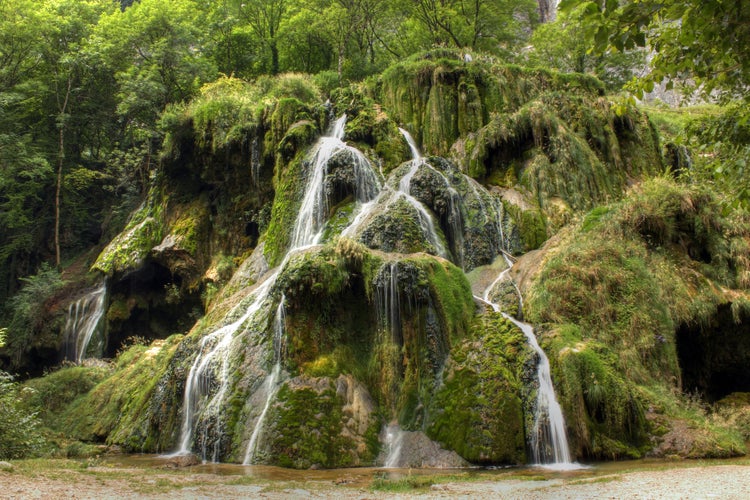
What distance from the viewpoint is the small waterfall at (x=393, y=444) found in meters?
8.67

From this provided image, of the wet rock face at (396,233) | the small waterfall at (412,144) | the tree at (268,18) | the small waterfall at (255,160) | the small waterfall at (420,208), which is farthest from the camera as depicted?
the tree at (268,18)

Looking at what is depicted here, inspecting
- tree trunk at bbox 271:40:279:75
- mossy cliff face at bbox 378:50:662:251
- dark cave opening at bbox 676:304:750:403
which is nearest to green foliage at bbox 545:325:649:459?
dark cave opening at bbox 676:304:750:403

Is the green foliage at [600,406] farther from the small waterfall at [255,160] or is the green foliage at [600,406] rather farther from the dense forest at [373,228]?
the small waterfall at [255,160]

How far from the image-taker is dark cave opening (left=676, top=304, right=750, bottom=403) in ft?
37.4

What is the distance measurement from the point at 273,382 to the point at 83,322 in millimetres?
15779

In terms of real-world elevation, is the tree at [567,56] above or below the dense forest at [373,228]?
above

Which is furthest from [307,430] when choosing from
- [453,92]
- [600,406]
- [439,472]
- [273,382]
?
[453,92]

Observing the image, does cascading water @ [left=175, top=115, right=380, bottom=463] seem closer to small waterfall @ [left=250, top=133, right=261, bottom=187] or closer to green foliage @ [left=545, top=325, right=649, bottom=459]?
green foliage @ [left=545, top=325, right=649, bottom=459]

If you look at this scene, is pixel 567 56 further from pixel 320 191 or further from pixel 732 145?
pixel 732 145

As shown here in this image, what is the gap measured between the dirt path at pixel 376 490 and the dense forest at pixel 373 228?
196cm

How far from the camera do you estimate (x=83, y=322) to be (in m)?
21.9

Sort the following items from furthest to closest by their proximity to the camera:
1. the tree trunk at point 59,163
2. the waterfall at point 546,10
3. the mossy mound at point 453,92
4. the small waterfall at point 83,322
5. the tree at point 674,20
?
the waterfall at point 546,10 < the tree trunk at point 59,163 < the small waterfall at point 83,322 < the mossy mound at point 453,92 < the tree at point 674,20

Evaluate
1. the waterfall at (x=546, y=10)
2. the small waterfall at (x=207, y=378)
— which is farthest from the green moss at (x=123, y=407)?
the waterfall at (x=546, y=10)

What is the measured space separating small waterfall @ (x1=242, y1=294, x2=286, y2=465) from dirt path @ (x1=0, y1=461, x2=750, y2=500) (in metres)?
2.01
